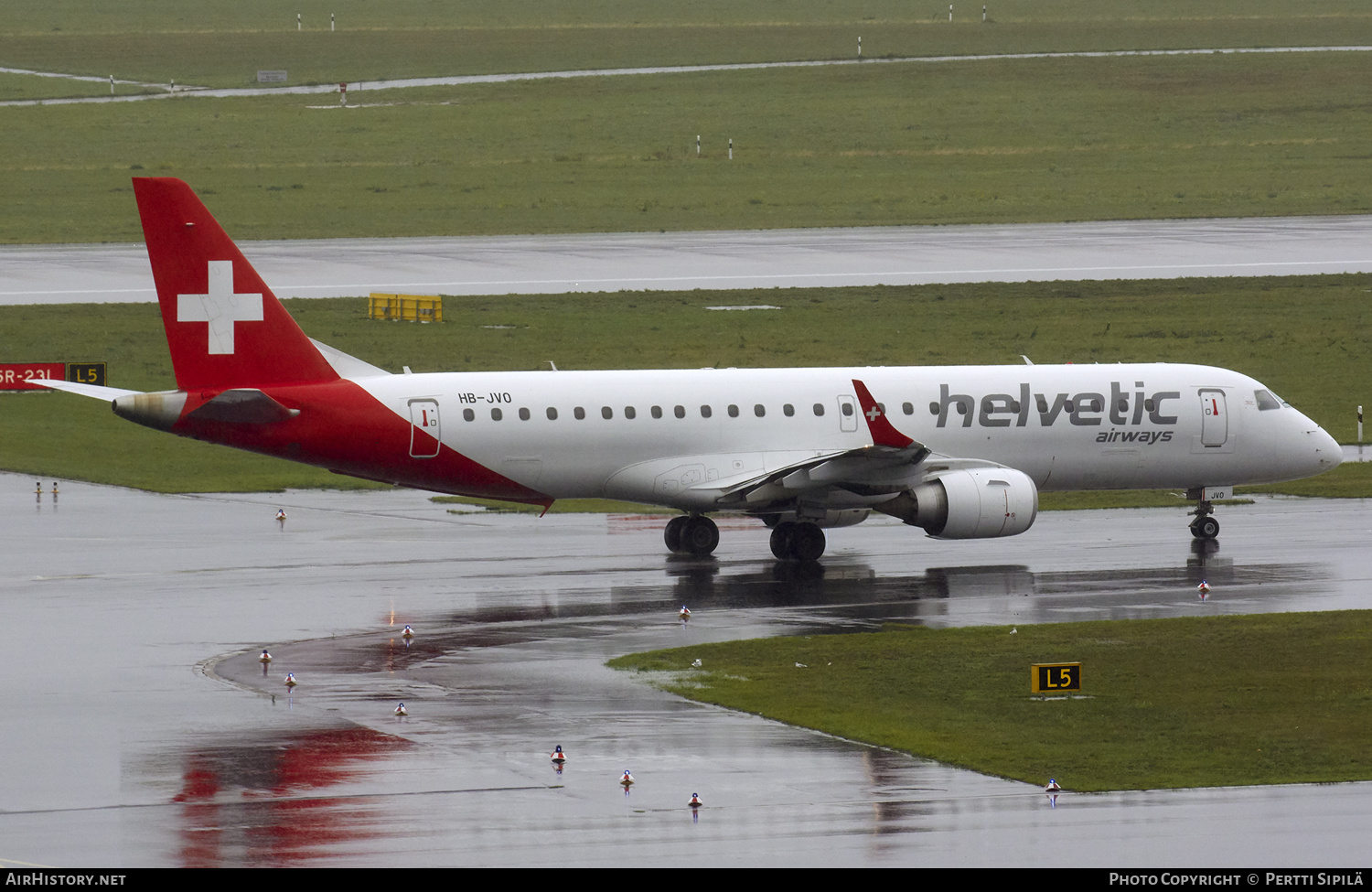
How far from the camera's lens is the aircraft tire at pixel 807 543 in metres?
38.1

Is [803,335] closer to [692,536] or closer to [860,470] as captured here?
[692,536]

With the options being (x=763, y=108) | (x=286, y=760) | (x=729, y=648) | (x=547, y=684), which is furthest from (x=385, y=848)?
(x=763, y=108)

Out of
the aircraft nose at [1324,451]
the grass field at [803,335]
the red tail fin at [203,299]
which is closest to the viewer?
the red tail fin at [203,299]

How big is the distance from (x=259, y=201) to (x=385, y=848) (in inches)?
3118

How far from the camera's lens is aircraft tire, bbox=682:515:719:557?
128 feet

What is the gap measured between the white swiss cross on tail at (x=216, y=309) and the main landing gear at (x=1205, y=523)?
735 inches

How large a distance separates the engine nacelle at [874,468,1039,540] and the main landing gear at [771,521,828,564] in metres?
1.79

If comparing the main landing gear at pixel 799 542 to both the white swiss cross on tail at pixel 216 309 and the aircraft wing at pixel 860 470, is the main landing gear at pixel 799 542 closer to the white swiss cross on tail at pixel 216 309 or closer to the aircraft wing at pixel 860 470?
the aircraft wing at pixel 860 470

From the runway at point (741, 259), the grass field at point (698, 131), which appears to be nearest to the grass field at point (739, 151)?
the grass field at point (698, 131)

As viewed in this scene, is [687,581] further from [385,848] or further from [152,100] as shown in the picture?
[152,100]

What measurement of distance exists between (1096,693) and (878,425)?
Result: 420 inches

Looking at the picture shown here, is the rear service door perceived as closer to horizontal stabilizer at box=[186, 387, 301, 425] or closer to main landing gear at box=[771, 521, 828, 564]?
horizontal stabilizer at box=[186, 387, 301, 425]

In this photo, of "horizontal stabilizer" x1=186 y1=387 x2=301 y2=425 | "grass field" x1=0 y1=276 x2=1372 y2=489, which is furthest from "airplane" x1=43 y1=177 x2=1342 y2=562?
"grass field" x1=0 y1=276 x2=1372 y2=489

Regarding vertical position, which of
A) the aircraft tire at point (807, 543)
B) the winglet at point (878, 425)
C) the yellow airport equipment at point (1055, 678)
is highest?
the winglet at point (878, 425)
